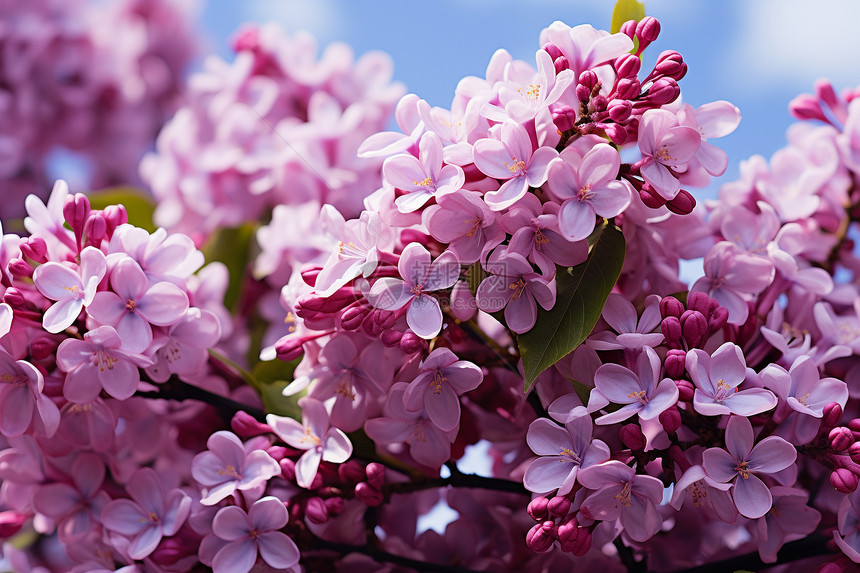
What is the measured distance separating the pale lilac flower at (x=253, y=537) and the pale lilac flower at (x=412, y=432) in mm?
104

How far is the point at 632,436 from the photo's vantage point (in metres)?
0.57

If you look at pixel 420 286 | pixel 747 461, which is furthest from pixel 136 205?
pixel 747 461

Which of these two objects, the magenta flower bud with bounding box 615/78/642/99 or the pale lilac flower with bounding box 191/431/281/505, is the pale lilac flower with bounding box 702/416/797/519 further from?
the pale lilac flower with bounding box 191/431/281/505

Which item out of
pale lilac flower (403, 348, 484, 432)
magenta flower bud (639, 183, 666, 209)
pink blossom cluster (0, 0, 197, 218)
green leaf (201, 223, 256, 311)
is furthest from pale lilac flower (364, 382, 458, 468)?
pink blossom cluster (0, 0, 197, 218)

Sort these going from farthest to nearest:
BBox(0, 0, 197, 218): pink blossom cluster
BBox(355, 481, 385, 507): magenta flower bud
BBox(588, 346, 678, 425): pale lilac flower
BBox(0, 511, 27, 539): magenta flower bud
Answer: BBox(0, 0, 197, 218): pink blossom cluster → BBox(0, 511, 27, 539): magenta flower bud → BBox(355, 481, 385, 507): magenta flower bud → BBox(588, 346, 678, 425): pale lilac flower

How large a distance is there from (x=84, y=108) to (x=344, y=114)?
2.43ft

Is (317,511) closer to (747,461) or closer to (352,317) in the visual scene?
(352,317)

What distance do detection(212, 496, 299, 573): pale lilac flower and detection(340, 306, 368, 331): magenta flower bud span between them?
0.16m

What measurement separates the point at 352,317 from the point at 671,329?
0.82 feet

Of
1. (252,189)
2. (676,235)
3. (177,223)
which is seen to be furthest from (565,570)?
(177,223)

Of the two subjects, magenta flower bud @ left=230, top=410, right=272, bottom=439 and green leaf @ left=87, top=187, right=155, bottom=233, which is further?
green leaf @ left=87, top=187, right=155, bottom=233

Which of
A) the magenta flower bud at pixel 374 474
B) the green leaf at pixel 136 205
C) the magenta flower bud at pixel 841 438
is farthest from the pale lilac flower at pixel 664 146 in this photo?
the green leaf at pixel 136 205

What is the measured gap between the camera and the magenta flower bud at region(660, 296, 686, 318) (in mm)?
604

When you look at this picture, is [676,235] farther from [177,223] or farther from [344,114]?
[177,223]
